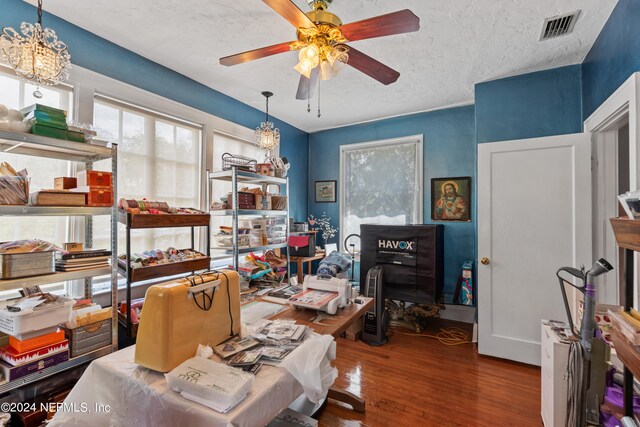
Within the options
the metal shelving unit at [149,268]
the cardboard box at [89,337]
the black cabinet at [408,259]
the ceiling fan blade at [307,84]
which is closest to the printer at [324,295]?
the metal shelving unit at [149,268]

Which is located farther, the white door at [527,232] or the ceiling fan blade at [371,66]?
the white door at [527,232]

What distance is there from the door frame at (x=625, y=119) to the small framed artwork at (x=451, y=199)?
49.9 inches

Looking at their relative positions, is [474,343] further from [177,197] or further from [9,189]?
[9,189]

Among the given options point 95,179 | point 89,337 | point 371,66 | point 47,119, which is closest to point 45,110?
point 47,119

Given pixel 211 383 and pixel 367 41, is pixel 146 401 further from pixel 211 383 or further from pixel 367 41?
pixel 367 41

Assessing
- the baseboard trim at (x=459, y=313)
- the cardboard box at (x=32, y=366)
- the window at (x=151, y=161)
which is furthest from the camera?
the baseboard trim at (x=459, y=313)

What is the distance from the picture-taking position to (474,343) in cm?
306

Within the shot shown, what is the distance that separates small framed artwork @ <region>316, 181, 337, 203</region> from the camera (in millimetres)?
4648

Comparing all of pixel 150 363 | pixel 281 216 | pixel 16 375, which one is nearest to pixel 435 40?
pixel 281 216

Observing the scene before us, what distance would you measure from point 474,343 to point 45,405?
3456 millimetres

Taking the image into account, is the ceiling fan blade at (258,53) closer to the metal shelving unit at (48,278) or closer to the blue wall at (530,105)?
the metal shelving unit at (48,278)

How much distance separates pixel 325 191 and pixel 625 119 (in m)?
3.36

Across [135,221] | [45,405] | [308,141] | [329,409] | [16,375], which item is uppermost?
[308,141]

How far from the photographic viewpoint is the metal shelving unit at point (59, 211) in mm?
1525
